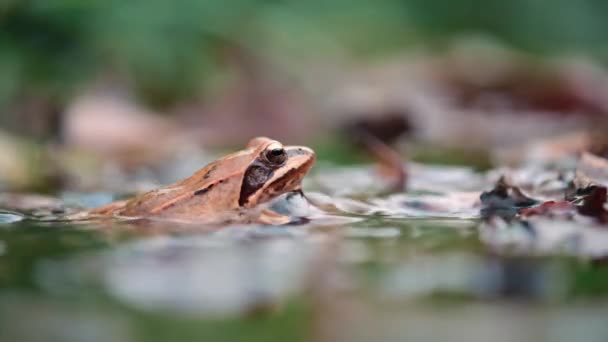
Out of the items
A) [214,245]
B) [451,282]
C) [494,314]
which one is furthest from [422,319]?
[214,245]

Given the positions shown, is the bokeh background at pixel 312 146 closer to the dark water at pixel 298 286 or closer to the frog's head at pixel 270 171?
the dark water at pixel 298 286

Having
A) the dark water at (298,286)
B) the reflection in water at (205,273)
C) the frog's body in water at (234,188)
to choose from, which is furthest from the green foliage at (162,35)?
the reflection in water at (205,273)

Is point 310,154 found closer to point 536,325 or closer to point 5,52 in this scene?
point 536,325

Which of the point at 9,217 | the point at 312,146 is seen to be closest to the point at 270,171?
the point at 9,217

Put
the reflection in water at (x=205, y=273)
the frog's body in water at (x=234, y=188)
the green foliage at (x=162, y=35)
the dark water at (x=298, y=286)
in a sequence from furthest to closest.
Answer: the green foliage at (x=162, y=35), the frog's body in water at (x=234, y=188), the reflection in water at (x=205, y=273), the dark water at (x=298, y=286)

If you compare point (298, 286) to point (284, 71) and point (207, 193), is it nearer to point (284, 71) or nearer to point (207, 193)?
point (207, 193)

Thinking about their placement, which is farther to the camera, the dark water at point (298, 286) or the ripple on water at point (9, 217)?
the ripple on water at point (9, 217)
